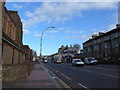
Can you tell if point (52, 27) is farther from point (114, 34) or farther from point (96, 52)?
point (96, 52)

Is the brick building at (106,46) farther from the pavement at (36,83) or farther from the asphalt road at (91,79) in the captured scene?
the pavement at (36,83)

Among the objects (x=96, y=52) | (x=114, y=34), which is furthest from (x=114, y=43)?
(x=96, y=52)

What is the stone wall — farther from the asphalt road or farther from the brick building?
the brick building

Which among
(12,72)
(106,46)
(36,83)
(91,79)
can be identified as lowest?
(91,79)

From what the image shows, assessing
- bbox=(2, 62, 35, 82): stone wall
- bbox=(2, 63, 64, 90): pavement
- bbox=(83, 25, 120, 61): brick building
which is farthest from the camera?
bbox=(83, 25, 120, 61): brick building

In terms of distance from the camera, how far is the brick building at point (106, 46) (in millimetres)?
46000

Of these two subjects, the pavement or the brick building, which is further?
the brick building

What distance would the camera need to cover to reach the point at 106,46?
56.6 metres

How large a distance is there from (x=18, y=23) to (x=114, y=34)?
3469 cm

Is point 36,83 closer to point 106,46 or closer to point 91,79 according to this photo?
point 91,79

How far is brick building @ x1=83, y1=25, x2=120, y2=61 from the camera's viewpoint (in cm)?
4600

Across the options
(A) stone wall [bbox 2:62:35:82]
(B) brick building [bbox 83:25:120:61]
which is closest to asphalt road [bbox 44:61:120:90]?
(A) stone wall [bbox 2:62:35:82]

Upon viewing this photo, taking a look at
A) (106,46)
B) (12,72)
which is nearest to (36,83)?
(12,72)

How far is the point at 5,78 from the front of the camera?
9.10 meters
